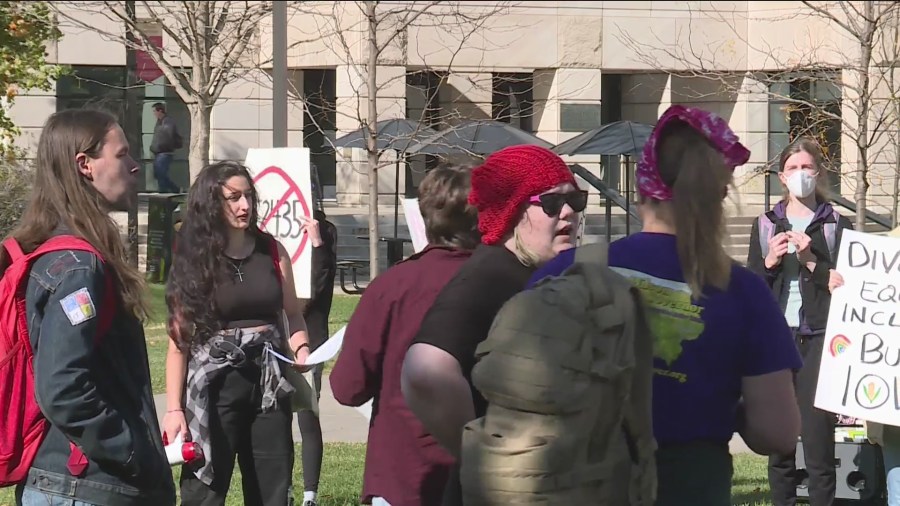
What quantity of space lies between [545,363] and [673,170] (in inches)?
29.8

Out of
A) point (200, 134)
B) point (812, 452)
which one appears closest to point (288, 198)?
point (812, 452)

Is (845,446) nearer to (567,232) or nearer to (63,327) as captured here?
(567,232)

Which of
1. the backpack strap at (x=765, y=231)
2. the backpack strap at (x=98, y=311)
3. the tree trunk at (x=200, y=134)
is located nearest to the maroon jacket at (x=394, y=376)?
the backpack strap at (x=98, y=311)

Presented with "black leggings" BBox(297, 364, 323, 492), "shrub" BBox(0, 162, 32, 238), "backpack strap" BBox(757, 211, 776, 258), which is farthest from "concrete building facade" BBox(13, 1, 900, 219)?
"backpack strap" BBox(757, 211, 776, 258)

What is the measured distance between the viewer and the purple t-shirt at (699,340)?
9.61 feet

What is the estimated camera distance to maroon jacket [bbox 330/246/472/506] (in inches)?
154

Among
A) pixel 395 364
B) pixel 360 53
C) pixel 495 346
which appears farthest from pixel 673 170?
pixel 360 53

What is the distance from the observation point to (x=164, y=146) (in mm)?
28125

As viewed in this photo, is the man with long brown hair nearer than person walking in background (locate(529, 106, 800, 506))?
No

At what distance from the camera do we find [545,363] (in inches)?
97.7

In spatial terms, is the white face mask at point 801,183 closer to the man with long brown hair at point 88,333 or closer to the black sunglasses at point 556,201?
the black sunglasses at point 556,201

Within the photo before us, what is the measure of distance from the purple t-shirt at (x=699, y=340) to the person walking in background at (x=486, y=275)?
1.24ft

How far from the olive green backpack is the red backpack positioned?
1305 mm

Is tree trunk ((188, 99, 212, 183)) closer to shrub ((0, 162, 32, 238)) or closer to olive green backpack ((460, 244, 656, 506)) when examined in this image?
shrub ((0, 162, 32, 238))
